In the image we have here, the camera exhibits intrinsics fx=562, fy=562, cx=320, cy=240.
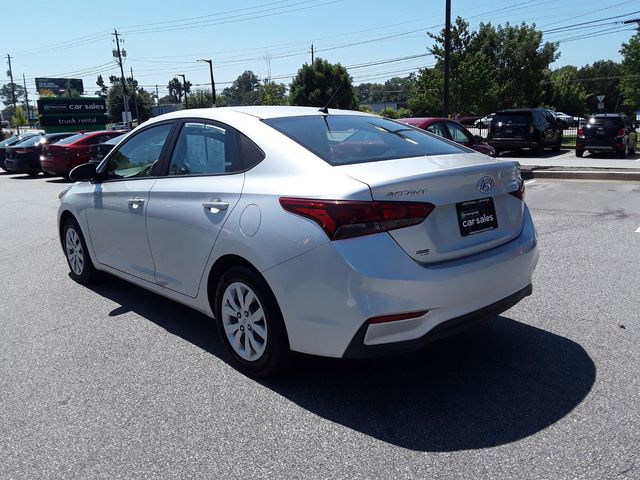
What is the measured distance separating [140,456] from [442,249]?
1.88 m

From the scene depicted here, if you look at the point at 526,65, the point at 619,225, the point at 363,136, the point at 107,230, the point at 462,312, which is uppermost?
the point at 526,65

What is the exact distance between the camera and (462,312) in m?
3.08

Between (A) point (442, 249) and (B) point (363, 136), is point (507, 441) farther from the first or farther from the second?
(B) point (363, 136)

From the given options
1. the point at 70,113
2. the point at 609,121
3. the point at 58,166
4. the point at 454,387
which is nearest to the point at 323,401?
the point at 454,387

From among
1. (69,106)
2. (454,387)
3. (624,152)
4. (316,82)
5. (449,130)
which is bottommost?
(454,387)

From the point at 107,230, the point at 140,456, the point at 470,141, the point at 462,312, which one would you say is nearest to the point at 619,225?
the point at 470,141

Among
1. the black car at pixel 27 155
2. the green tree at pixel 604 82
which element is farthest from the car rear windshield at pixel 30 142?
the green tree at pixel 604 82

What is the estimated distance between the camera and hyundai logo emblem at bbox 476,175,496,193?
3299 mm

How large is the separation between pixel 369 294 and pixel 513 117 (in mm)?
18368

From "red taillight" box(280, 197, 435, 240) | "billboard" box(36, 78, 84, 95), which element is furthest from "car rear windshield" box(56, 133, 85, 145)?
"billboard" box(36, 78, 84, 95)

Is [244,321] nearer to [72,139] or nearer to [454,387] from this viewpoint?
[454,387]

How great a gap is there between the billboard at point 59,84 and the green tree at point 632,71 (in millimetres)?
94129

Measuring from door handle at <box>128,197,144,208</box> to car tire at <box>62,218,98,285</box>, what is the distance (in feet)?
4.21

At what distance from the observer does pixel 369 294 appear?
2838mm
